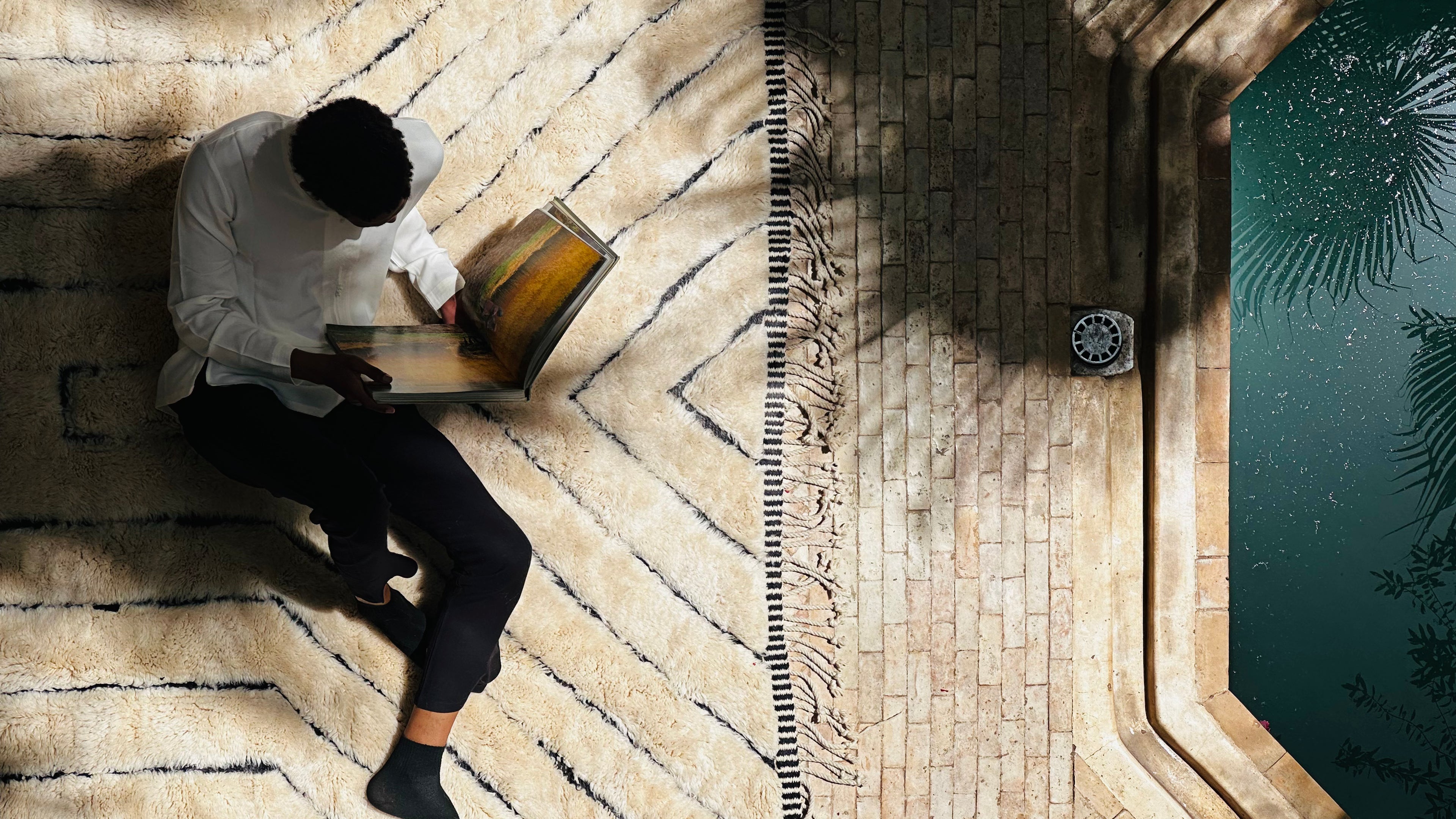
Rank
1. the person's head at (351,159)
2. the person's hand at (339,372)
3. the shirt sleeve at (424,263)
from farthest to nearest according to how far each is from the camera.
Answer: the shirt sleeve at (424,263), the person's hand at (339,372), the person's head at (351,159)

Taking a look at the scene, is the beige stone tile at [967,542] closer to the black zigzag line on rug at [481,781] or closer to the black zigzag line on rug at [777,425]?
the black zigzag line on rug at [777,425]

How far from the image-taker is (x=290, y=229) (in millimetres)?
2072

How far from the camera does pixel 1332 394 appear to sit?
3309 millimetres

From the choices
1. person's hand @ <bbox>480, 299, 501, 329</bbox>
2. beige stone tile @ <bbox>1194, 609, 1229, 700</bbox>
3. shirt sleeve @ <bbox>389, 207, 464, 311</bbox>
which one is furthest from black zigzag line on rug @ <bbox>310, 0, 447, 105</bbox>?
beige stone tile @ <bbox>1194, 609, 1229, 700</bbox>

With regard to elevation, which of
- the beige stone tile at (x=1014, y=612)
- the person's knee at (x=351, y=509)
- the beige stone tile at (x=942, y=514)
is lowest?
the beige stone tile at (x=1014, y=612)

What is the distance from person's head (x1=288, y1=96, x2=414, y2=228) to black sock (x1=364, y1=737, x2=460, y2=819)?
1540mm

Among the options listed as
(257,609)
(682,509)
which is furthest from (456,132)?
(257,609)

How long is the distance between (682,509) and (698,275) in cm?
72

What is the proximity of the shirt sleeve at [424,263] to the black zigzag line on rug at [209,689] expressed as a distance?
1040 mm

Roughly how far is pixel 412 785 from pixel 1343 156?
3819mm

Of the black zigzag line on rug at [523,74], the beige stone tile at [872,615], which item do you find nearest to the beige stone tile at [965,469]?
the beige stone tile at [872,615]

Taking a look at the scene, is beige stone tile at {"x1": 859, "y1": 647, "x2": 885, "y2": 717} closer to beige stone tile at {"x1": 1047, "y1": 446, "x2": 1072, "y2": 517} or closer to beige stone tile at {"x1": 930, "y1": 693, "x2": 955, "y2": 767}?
beige stone tile at {"x1": 930, "y1": 693, "x2": 955, "y2": 767}

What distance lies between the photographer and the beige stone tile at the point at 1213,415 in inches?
114

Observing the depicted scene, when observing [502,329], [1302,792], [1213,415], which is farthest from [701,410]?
[1302,792]
